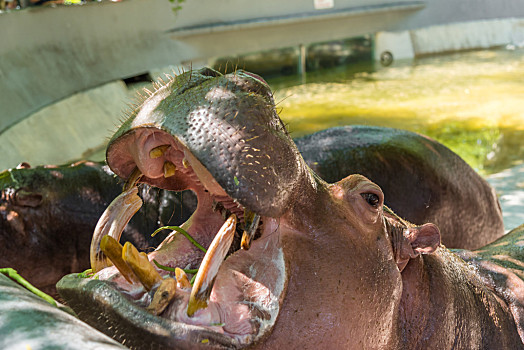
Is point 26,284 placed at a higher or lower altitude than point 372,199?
higher

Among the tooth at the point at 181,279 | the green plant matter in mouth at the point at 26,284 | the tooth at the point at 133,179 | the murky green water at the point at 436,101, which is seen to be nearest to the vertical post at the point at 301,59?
the murky green water at the point at 436,101

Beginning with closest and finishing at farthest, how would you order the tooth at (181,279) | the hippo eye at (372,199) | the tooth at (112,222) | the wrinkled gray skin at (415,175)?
the tooth at (181,279) → the tooth at (112,222) → the hippo eye at (372,199) → the wrinkled gray skin at (415,175)

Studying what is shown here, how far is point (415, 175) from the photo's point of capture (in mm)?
3818

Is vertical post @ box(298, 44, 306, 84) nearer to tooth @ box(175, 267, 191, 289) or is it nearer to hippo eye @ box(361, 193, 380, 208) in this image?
hippo eye @ box(361, 193, 380, 208)

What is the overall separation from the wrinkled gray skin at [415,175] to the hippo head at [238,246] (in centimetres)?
182

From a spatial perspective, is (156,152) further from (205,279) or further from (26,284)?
(26,284)

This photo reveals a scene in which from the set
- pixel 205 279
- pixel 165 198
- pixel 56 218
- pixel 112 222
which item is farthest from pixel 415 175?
pixel 205 279

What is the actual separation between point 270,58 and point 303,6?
57.6 inches

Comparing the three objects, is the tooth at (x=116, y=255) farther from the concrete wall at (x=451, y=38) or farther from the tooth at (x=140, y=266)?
the concrete wall at (x=451, y=38)

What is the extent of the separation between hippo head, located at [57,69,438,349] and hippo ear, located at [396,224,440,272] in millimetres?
70

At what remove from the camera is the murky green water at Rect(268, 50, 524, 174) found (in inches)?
302

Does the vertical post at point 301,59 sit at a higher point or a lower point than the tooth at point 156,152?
lower

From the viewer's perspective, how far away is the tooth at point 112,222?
1748 millimetres

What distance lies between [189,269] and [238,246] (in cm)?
17
